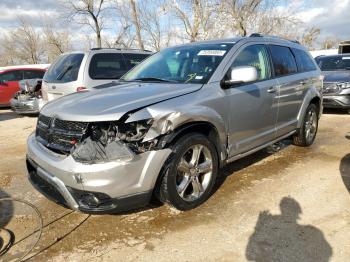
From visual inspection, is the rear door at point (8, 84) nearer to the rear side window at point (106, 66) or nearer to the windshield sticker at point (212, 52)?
the rear side window at point (106, 66)

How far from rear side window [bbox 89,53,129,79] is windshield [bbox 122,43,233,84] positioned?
2.44 metres

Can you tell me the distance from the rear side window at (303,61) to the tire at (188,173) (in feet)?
8.90

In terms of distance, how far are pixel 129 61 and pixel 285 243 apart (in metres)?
6.11

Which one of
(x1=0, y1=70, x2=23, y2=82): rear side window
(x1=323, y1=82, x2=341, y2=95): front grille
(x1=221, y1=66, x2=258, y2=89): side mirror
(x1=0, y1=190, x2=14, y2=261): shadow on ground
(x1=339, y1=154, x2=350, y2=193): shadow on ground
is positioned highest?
(x1=221, y1=66, x2=258, y2=89): side mirror

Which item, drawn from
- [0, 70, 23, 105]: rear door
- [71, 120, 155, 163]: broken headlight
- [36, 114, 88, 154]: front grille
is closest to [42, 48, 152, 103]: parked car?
[36, 114, 88, 154]: front grille

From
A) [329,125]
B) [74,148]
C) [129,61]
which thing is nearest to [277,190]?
[74,148]

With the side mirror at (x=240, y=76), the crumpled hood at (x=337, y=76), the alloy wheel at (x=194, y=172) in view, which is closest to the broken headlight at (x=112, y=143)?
the alloy wheel at (x=194, y=172)

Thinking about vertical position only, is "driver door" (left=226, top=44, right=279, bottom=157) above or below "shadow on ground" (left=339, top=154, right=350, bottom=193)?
above

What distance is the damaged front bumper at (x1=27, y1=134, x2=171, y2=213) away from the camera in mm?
3016

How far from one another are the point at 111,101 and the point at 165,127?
594mm

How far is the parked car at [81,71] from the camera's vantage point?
23.0 feet

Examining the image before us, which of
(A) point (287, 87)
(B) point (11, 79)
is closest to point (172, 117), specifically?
(A) point (287, 87)

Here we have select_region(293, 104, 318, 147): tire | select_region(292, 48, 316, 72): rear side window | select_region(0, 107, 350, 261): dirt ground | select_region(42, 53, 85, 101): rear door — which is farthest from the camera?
select_region(42, 53, 85, 101): rear door

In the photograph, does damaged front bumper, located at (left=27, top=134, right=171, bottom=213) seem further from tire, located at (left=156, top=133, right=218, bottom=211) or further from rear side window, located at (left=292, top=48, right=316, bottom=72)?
rear side window, located at (left=292, top=48, right=316, bottom=72)
